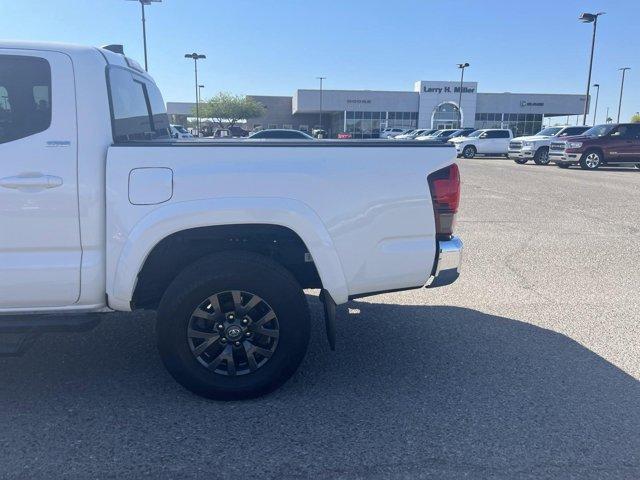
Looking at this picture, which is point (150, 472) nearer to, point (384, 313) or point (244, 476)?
point (244, 476)

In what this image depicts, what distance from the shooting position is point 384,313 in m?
4.94

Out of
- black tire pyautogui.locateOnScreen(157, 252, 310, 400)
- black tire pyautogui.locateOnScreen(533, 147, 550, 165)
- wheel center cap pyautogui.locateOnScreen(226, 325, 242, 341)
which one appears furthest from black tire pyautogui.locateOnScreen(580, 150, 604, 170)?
wheel center cap pyautogui.locateOnScreen(226, 325, 242, 341)

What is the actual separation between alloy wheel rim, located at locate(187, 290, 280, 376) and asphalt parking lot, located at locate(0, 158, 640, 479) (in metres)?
0.28

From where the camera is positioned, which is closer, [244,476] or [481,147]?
[244,476]

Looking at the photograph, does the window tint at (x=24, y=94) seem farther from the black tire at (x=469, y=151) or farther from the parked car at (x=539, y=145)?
the black tire at (x=469, y=151)

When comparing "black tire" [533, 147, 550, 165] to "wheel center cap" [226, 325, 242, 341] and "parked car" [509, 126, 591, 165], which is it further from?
"wheel center cap" [226, 325, 242, 341]

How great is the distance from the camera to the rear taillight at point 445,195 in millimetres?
3357

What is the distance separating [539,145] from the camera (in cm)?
2438

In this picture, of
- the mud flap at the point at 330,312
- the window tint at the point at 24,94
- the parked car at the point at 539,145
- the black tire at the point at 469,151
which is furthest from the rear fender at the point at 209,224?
the black tire at the point at 469,151

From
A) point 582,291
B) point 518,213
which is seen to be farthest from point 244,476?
point 518,213

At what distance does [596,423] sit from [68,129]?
3.61 metres

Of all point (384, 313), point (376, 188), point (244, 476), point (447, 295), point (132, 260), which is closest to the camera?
point (244, 476)

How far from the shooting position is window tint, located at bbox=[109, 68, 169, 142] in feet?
11.0

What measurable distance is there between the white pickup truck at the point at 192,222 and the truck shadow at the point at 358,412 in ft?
1.13
